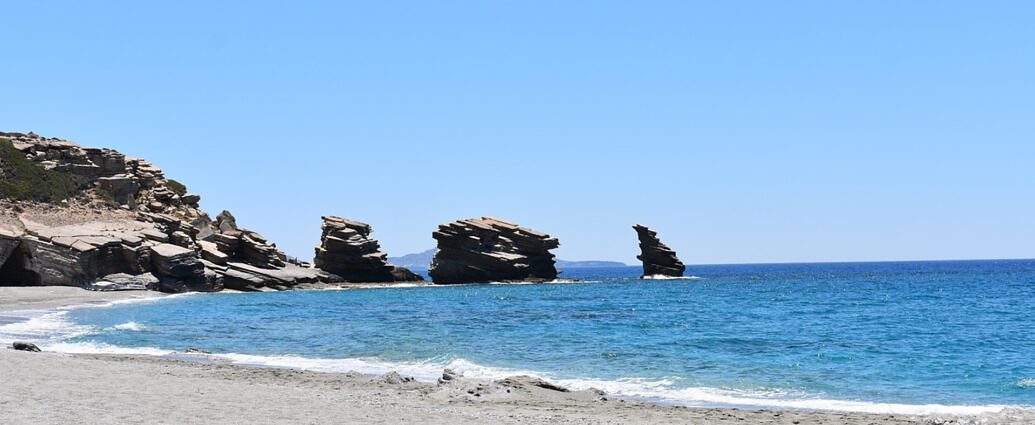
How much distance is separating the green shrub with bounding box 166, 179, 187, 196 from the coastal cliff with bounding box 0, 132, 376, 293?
451 mm

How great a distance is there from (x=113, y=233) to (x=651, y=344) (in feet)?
162

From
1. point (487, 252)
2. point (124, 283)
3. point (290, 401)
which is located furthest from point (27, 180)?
point (290, 401)

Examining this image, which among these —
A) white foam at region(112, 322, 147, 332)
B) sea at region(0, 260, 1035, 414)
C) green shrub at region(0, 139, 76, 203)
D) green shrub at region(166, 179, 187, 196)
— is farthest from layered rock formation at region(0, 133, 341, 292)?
white foam at region(112, 322, 147, 332)

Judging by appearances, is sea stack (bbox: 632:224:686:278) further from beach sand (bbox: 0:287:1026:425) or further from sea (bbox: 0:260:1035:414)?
beach sand (bbox: 0:287:1026:425)

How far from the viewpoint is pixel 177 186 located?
9462cm

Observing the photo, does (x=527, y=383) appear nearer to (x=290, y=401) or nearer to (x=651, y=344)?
(x=290, y=401)

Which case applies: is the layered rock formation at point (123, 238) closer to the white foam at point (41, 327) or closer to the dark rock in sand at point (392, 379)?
the white foam at point (41, 327)

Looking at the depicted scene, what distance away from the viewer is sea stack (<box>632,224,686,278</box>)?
113 metres

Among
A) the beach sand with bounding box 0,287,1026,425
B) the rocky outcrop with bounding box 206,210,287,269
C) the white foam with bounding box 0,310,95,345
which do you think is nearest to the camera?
the beach sand with bounding box 0,287,1026,425

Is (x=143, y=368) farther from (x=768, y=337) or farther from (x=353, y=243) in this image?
→ (x=353, y=243)

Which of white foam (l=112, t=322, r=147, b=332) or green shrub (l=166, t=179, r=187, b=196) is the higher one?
green shrub (l=166, t=179, r=187, b=196)

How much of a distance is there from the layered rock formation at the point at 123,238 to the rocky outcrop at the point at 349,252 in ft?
6.72

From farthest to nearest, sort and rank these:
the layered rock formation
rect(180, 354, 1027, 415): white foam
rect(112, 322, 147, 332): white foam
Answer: the layered rock formation < rect(112, 322, 147, 332): white foam < rect(180, 354, 1027, 415): white foam

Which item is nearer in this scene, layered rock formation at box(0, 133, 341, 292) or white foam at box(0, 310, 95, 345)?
white foam at box(0, 310, 95, 345)
